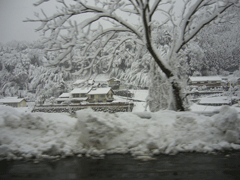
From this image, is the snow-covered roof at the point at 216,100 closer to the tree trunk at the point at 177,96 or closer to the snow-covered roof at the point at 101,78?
the tree trunk at the point at 177,96

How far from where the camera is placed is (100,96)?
5.94 metres

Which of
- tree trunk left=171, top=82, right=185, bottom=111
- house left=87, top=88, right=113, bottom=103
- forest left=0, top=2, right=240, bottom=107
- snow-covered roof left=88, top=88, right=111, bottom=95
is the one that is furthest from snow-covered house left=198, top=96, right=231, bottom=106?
snow-covered roof left=88, top=88, right=111, bottom=95

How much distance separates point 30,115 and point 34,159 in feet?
2.07

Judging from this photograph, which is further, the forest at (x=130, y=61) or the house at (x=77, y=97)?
the forest at (x=130, y=61)

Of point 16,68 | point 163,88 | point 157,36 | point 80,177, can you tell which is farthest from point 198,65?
point 16,68

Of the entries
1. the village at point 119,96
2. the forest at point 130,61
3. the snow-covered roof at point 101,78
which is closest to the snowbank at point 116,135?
the village at point 119,96

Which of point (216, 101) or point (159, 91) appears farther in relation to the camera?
point (216, 101)

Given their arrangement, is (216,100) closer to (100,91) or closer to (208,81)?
(208,81)

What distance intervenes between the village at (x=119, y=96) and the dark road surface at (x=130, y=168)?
352 cm

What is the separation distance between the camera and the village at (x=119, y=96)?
5.41 metres

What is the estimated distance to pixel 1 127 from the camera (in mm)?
1613

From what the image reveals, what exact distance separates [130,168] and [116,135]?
41 centimetres

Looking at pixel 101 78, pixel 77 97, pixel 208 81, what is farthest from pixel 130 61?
pixel 208 81

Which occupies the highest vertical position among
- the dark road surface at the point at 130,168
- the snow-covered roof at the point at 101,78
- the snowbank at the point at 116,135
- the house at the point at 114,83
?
the snow-covered roof at the point at 101,78
